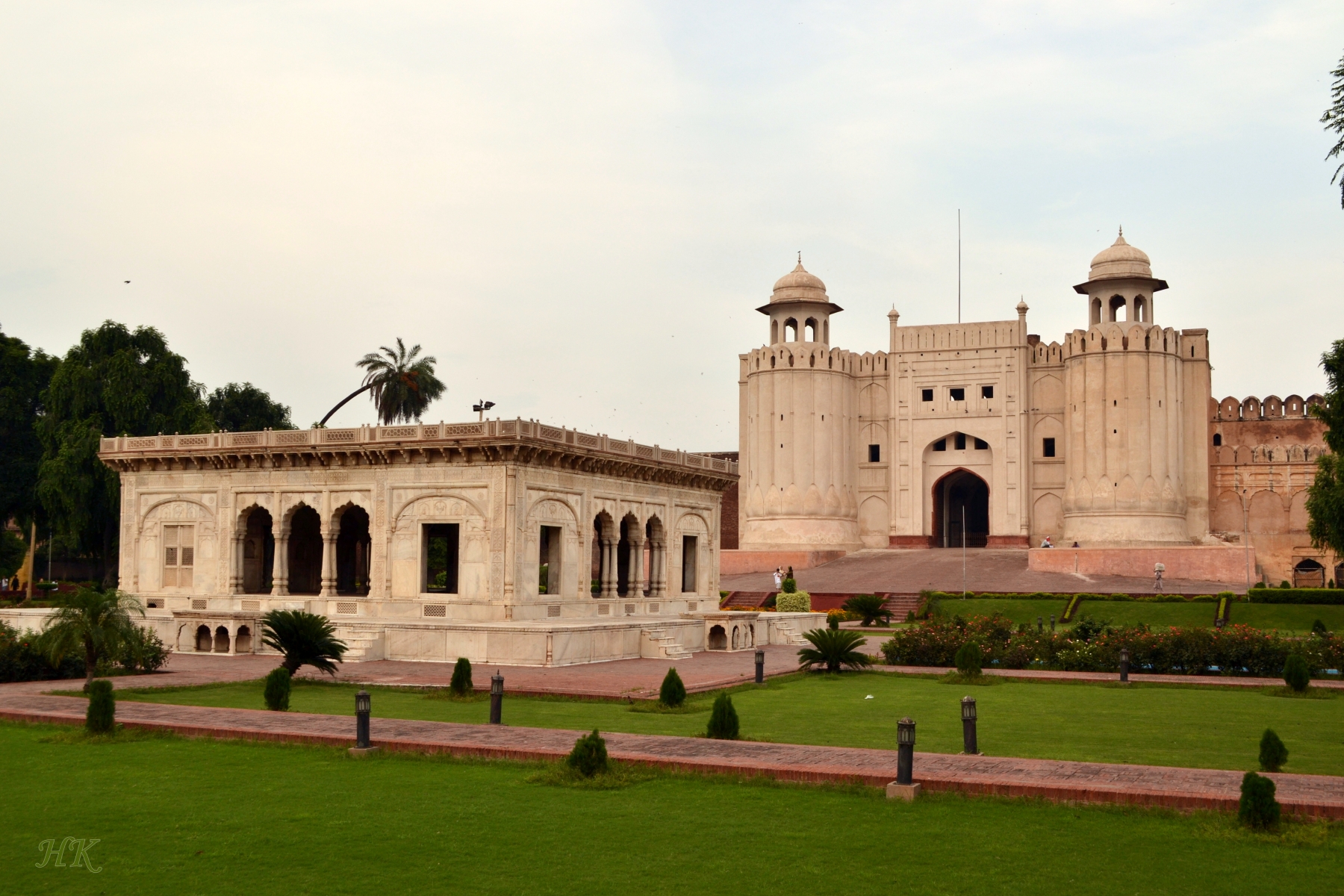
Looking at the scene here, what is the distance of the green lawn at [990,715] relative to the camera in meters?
13.3

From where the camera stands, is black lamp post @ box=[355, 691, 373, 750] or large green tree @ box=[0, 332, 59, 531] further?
large green tree @ box=[0, 332, 59, 531]

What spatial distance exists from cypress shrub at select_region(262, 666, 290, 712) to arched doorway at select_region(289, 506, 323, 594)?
15.2m

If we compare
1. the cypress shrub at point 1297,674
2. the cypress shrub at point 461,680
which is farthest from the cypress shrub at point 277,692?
the cypress shrub at point 1297,674

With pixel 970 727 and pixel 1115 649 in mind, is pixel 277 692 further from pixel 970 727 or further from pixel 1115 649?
pixel 1115 649

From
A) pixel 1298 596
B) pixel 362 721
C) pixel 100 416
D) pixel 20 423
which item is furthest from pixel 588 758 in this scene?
pixel 20 423

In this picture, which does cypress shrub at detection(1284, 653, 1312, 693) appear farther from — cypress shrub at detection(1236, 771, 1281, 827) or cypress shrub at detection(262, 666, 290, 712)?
cypress shrub at detection(262, 666, 290, 712)

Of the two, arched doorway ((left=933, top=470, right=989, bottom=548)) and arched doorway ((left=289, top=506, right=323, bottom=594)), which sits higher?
arched doorway ((left=933, top=470, right=989, bottom=548))

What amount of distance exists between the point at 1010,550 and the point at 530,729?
4286 centimetres

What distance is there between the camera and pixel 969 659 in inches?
827

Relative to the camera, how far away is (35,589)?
4753cm

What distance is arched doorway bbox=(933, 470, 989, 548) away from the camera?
59.9 m

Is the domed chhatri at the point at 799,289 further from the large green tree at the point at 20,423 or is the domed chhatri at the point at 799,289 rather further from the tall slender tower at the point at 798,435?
the large green tree at the point at 20,423

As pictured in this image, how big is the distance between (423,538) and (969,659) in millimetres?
11196

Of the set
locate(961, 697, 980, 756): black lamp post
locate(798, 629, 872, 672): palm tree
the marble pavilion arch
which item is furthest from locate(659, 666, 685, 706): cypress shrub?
the marble pavilion arch
